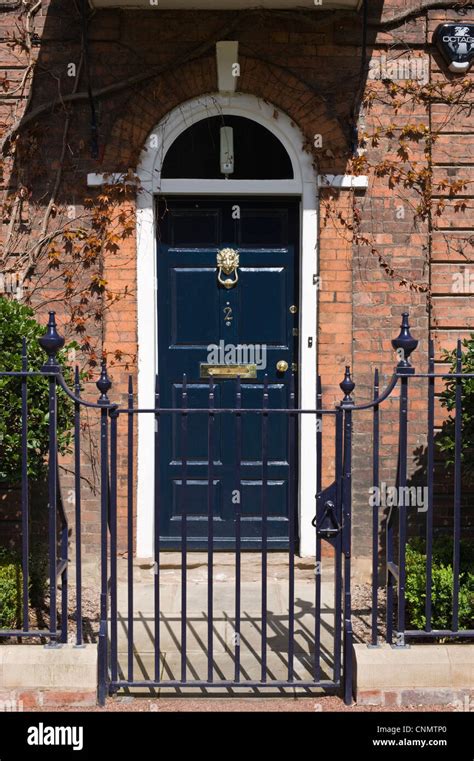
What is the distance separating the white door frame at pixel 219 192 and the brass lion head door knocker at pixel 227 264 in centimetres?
44

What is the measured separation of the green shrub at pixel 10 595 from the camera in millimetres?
4543

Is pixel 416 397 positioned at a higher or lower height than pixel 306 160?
lower

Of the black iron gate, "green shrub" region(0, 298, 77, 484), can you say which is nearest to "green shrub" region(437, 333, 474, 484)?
the black iron gate

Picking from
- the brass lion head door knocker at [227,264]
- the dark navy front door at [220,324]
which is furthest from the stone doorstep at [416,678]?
the brass lion head door knocker at [227,264]

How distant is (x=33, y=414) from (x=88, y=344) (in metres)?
1.42

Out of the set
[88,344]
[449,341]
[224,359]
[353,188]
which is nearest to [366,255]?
[353,188]

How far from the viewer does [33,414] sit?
479 cm

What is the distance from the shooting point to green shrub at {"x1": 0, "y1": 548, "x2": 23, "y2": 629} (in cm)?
454

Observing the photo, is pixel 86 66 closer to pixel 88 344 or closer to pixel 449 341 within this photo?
pixel 88 344

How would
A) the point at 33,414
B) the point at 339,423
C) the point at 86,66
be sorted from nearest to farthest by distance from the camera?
the point at 339,423, the point at 33,414, the point at 86,66

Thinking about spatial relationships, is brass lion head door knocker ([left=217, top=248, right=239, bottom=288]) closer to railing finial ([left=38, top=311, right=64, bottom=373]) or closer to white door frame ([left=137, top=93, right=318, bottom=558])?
white door frame ([left=137, top=93, right=318, bottom=558])

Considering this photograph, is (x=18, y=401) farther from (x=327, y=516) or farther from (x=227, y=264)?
(x=227, y=264)

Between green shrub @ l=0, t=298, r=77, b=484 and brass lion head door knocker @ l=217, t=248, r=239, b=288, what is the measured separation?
1.65 metres

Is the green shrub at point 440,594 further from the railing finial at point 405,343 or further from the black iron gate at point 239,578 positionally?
the railing finial at point 405,343
